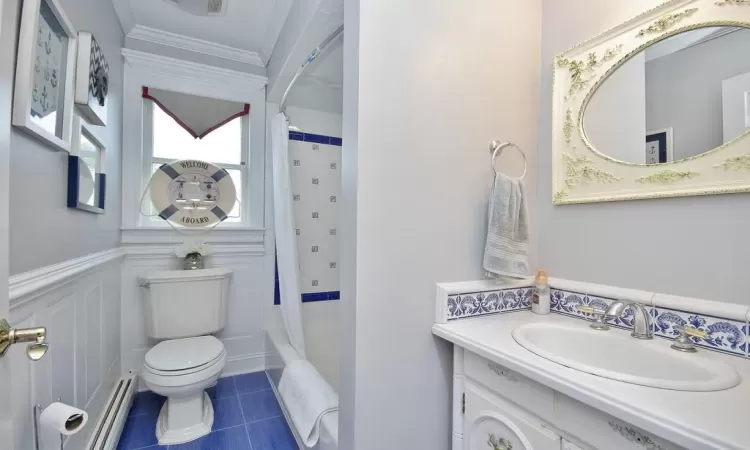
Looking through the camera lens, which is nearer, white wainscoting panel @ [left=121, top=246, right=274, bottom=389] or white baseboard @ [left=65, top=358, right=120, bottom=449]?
white baseboard @ [left=65, top=358, right=120, bottom=449]

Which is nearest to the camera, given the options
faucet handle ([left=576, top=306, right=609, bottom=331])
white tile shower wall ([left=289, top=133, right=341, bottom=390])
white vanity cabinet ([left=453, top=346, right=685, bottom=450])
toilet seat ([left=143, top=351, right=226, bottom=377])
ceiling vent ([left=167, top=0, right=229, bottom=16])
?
white vanity cabinet ([left=453, top=346, right=685, bottom=450])

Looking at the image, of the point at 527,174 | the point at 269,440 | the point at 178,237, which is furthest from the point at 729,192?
the point at 178,237

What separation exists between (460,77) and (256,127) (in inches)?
70.1

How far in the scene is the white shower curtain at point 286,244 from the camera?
2.05 metres

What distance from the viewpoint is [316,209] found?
244 centimetres

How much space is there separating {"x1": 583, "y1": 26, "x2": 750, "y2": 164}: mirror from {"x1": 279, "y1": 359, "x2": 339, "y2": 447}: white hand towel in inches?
58.9

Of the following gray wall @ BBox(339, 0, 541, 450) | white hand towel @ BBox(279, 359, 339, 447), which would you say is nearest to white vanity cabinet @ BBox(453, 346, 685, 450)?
gray wall @ BBox(339, 0, 541, 450)

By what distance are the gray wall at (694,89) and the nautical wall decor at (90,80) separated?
2.02 m

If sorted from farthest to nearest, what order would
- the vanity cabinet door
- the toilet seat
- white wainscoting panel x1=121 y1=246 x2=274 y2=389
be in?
white wainscoting panel x1=121 y1=246 x2=274 y2=389 → the toilet seat → the vanity cabinet door

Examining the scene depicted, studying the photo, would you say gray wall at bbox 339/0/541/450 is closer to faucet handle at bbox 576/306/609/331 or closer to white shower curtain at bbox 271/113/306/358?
faucet handle at bbox 576/306/609/331

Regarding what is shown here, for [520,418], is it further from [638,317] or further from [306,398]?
[306,398]

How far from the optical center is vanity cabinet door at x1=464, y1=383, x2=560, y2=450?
0.82 m

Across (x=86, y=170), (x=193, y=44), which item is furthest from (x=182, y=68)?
(x=86, y=170)

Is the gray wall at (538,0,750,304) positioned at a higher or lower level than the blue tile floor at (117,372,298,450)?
higher
